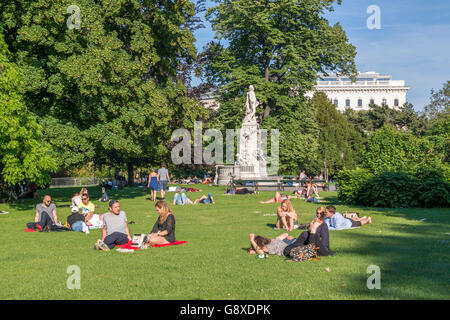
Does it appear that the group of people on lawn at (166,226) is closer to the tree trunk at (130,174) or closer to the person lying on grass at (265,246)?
the person lying on grass at (265,246)

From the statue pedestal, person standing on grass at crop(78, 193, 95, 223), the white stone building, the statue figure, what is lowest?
person standing on grass at crop(78, 193, 95, 223)

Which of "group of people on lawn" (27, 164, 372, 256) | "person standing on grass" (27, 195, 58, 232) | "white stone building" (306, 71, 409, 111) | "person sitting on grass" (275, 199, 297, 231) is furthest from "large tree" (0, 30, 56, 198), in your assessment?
"white stone building" (306, 71, 409, 111)

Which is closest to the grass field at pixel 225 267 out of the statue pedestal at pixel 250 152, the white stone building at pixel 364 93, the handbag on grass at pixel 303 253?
the handbag on grass at pixel 303 253

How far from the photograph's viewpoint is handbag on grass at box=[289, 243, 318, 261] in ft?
34.5

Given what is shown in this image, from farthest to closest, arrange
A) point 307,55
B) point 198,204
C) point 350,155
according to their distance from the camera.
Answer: point 350,155, point 307,55, point 198,204

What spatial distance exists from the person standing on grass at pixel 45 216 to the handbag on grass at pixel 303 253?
28.5 ft

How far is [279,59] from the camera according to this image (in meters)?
46.0

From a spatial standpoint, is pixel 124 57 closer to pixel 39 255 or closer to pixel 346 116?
pixel 39 255

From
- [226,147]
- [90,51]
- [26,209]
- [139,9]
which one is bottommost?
[26,209]

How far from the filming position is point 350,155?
7262 cm

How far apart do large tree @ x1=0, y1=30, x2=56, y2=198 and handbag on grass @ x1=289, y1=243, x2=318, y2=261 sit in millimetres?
14788

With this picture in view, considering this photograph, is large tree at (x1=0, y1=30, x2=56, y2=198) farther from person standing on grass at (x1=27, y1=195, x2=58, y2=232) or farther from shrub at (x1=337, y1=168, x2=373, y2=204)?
shrub at (x1=337, y1=168, x2=373, y2=204)
